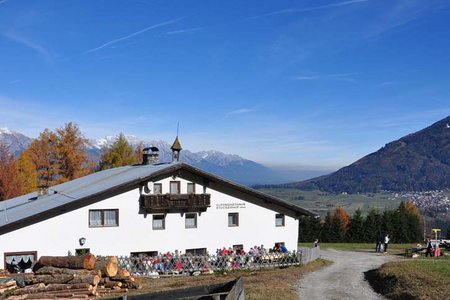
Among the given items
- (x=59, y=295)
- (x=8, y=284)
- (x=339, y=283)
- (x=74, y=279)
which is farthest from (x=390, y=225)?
Result: (x=8, y=284)

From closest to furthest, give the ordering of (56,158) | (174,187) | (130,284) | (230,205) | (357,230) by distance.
A: (130,284) < (174,187) < (230,205) < (56,158) < (357,230)

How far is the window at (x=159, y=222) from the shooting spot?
34.2m

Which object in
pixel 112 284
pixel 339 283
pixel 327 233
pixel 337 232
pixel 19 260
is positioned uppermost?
pixel 19 260

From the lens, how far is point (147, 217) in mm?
33812

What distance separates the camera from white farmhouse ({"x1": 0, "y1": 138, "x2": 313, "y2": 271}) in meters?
30.1

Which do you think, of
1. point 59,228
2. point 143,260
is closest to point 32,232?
point 59,228

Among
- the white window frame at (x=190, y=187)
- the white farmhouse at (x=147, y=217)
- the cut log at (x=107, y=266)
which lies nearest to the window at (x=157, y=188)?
the white farmhouse at (x=147, y=217)

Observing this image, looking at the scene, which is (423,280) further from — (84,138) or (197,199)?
(84,138)

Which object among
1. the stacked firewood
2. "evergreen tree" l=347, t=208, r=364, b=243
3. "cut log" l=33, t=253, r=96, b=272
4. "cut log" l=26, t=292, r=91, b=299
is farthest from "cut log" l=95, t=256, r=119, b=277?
"evergreen tree" l=347, t=208, r=364, b=243

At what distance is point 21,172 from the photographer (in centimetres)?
6606

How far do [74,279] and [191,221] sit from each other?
43.2ft

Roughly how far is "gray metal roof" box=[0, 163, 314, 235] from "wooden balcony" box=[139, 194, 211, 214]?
1.34 meters

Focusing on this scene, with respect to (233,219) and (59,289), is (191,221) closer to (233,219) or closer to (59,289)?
(233,219)

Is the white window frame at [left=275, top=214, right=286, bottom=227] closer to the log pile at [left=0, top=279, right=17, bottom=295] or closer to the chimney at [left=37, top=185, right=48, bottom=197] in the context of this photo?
the chimney at [left=37, top=185, right=48, bottom=197]
